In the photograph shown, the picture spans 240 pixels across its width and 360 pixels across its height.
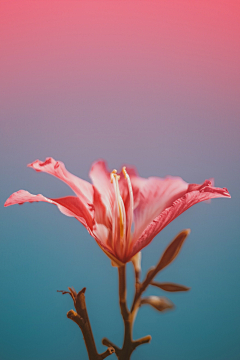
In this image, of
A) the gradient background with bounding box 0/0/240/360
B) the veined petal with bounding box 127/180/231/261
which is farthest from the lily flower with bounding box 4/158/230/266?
the gradient background with bounding box 0/0/240/360

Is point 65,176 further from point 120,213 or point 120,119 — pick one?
point 120,119

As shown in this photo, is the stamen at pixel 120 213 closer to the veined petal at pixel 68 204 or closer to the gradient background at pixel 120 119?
the veined petal at pixel 68 204

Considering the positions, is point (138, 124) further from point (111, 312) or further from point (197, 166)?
point (111, 312)

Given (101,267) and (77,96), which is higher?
(77,96)

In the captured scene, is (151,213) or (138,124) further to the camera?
(138,124)

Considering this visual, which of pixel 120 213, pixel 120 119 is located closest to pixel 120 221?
pixel 120 213

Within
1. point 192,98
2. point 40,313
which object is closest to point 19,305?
point 40,313
